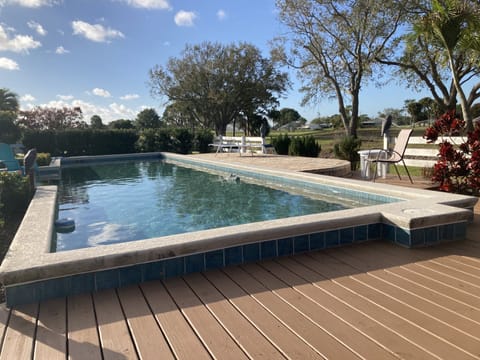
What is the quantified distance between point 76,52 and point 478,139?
65.5ft

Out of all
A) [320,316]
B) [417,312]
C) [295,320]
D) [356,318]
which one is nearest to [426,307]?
[417,312]

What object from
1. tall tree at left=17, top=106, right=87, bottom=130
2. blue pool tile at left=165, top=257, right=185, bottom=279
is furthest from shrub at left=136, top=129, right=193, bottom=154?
blue pool tile at left=165, top=257, right=185, bottom=279

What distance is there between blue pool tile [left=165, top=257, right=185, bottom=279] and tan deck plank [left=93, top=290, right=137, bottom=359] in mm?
401

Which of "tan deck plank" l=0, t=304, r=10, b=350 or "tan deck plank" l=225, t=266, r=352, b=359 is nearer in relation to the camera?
"tan deck plank" l=225, t=266, r=352, b=359

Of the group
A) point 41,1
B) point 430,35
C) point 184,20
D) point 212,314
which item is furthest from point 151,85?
point 212,314

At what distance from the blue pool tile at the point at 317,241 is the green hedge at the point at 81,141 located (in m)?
15.6

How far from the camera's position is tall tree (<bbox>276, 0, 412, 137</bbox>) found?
52.0 ft

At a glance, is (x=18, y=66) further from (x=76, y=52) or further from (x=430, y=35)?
(x=430, y=35)

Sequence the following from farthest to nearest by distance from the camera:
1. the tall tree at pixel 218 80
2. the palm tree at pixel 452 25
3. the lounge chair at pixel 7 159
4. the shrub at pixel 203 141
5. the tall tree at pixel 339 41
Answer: the tall tree at pixel 218 80, the shrub at pixel 203 141, the tall tree at pixel 339 41, the lounge chair at pixel 7 159, the palm tree at pixel 452 25

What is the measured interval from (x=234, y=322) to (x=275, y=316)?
0.78 feet

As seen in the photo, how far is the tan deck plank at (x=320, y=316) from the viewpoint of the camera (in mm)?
1688

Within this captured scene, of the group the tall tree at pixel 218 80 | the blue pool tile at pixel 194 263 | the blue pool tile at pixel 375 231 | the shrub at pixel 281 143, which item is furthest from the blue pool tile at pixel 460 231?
the tall tree at pixel 218 80

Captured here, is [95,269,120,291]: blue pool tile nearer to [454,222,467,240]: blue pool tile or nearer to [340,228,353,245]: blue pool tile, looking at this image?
[340,228,353,245]: blue pool tile

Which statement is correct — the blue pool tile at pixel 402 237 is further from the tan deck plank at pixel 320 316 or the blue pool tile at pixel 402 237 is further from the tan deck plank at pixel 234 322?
the tan deck plank at pixel 234 322
